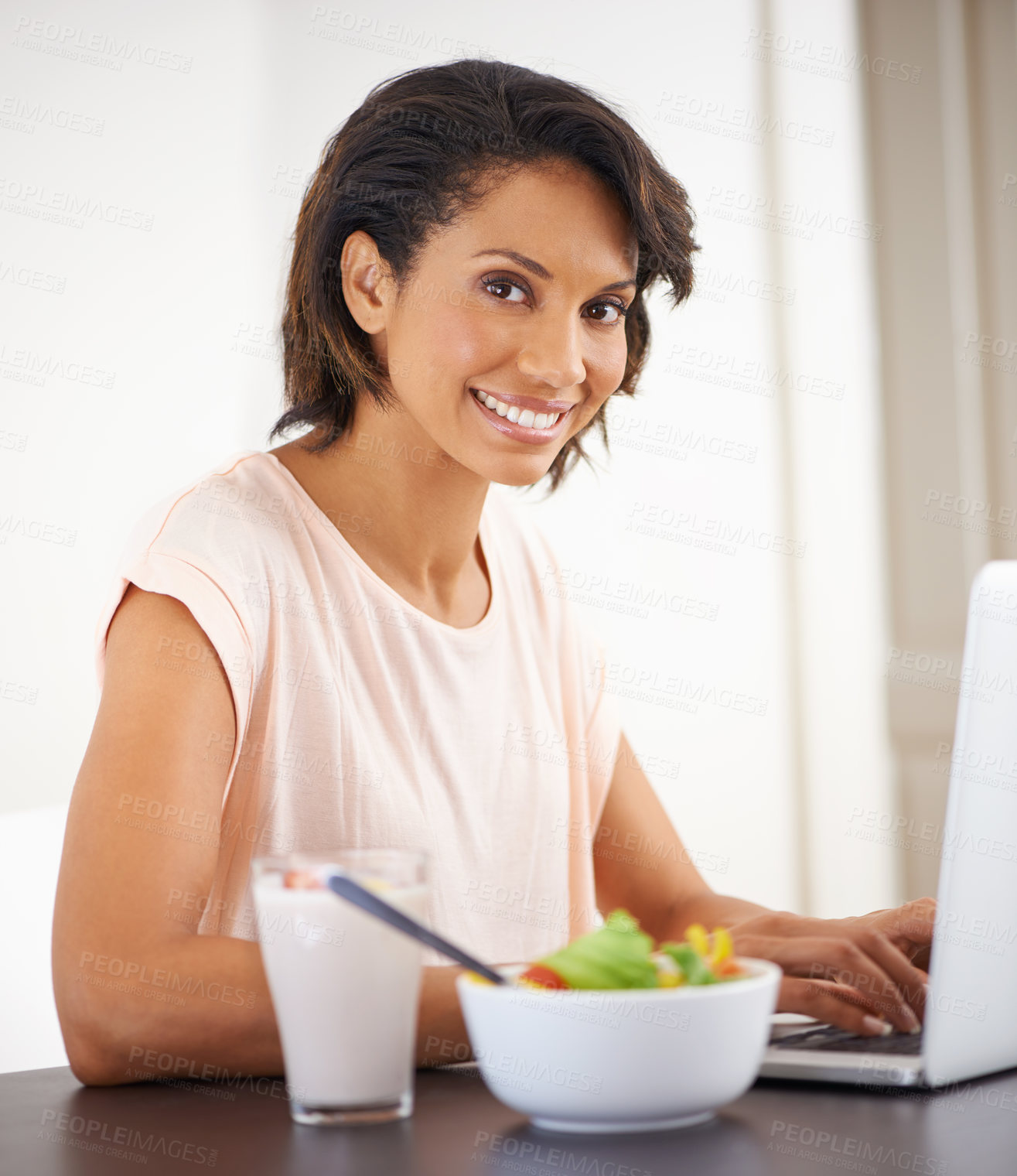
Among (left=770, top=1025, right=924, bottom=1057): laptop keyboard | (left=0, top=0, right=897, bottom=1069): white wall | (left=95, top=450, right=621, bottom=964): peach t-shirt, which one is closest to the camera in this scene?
(left=770, top=1025, right=924, bottom=1057): laptop keyboard

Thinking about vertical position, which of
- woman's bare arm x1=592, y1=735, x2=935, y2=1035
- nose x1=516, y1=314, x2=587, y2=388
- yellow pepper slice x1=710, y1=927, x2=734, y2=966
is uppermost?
nose x1=516, y1=314, x2=587, y2=388

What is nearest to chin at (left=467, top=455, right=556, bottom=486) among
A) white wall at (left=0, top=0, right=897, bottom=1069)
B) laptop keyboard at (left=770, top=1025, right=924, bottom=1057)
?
laptop keyboard at (left=770, top=1025, right=924, bottom=1057)

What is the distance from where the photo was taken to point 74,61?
257 centimetres

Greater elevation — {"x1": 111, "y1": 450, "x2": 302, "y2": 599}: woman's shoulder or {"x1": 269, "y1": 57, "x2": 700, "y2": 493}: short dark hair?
{"x1": 269, "y1": 57, "x2": 700, "y2": 493}: short dark hair

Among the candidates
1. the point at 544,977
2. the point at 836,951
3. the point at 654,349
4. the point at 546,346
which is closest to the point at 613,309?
the point at 546,346

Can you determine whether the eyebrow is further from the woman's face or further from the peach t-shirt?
the peach t-shirt

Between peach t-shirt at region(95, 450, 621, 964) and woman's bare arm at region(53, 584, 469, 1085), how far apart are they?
0.03 ft

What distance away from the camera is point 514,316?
3.94 ft

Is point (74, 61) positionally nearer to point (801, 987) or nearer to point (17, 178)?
point (17, 178)

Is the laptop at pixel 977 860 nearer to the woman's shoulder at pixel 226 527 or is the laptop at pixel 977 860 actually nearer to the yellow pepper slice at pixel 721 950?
the yellow pepper slice at pixel 721 950

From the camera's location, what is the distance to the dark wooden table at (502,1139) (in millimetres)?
580

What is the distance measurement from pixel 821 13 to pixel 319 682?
8.02ft

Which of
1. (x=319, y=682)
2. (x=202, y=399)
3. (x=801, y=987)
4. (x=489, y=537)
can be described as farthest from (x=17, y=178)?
(x=801, y=987)

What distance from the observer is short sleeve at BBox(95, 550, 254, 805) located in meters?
1.01
